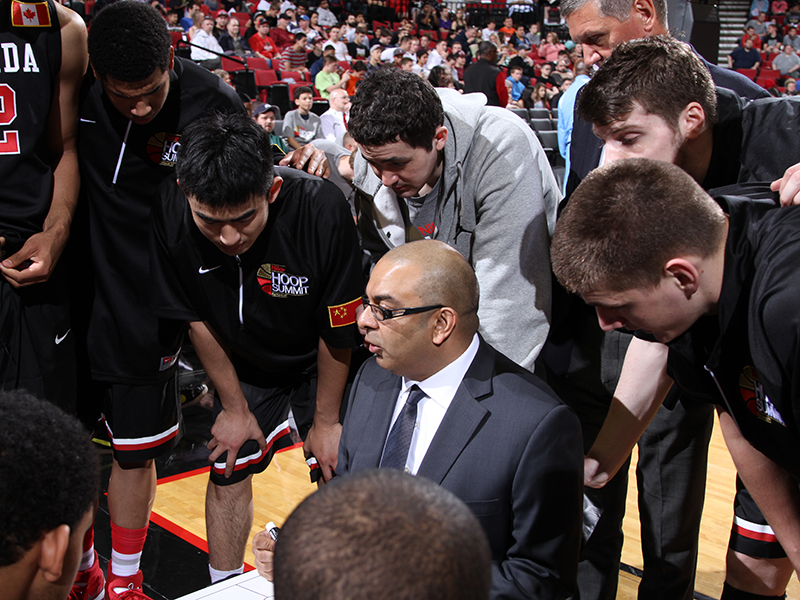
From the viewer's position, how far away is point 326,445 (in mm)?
2334

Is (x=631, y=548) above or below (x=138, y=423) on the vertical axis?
below

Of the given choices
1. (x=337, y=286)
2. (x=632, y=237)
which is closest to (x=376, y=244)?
(x=337, y=286)

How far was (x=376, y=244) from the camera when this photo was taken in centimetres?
239

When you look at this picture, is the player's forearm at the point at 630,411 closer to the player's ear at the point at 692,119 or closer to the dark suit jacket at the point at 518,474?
the dark suit jacket at the point at 518,474

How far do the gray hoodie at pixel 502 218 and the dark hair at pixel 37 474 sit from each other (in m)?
1.21

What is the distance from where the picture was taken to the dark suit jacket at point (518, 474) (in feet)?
4.96

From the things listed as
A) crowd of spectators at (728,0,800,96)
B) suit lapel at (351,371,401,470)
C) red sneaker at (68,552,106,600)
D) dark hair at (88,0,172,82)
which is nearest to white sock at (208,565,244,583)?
red sneaker at (68,552,106,600)

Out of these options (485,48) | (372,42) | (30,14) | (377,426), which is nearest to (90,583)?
(377,426)

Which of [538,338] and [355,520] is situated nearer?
[355,520]

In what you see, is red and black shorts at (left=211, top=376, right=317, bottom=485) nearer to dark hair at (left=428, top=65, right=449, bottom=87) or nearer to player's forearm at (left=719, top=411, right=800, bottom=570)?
player's forearm at (left=719, top=411, right=800, bottom=570)

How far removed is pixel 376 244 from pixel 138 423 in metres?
1.06

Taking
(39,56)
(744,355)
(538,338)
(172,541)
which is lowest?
(172,541)

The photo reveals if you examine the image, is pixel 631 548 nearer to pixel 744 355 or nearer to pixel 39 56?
pixel 744 355

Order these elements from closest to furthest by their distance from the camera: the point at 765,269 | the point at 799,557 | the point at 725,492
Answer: the point at 765,269
the point at 799,557
the point at 725,492
